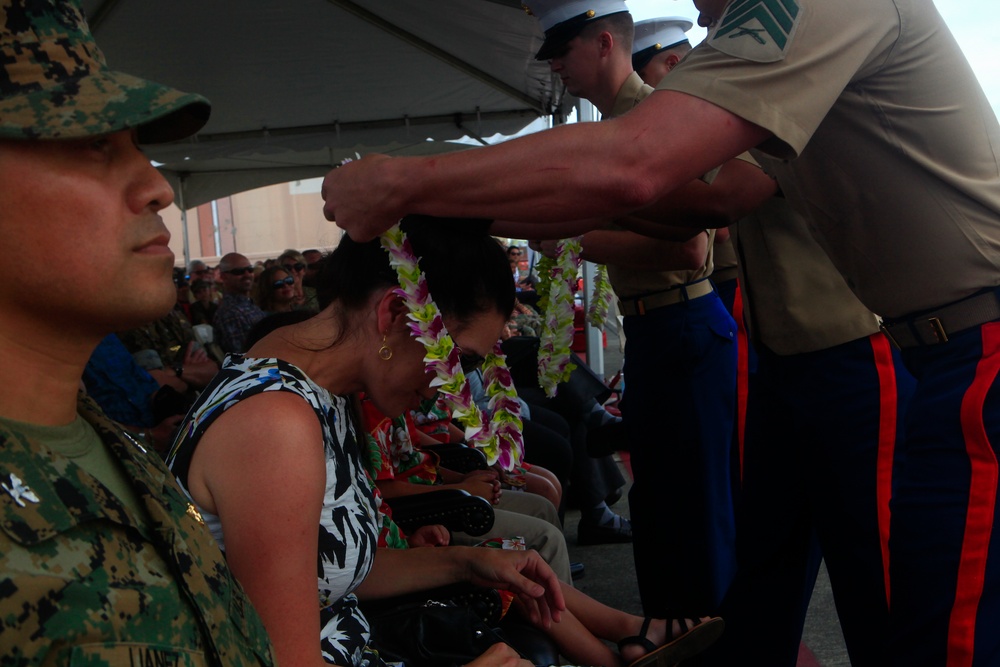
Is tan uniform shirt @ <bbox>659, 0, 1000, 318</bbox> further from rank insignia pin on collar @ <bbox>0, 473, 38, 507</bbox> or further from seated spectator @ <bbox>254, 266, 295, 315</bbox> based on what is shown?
seated spectator @ <bbox>254, 266, 295, 315</bbox>

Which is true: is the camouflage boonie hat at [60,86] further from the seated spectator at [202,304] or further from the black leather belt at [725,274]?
the seated spectator at [202,304]

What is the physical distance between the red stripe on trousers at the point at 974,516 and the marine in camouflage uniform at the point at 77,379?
121cm

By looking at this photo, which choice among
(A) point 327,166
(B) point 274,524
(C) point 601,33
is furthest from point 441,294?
(A) point 327,166

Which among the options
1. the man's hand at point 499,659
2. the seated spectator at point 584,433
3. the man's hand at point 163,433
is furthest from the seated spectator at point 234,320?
the man's hand at point 499,659

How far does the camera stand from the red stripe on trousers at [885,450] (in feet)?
6.44

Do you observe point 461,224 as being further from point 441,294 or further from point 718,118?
point 718,118

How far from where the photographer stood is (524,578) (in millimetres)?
1984

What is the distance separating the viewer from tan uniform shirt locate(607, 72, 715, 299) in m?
3.03

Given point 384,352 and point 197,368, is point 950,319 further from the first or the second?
point 197,368

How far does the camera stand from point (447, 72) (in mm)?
7023

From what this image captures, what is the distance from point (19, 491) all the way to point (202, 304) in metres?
8.15

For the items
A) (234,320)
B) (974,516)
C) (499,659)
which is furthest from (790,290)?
(234,320)

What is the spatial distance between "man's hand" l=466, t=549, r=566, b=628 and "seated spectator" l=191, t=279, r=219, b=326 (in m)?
6.66

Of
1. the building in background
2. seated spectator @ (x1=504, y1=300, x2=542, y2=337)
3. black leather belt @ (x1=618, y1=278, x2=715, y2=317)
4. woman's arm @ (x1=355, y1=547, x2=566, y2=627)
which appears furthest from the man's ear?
the building in background
